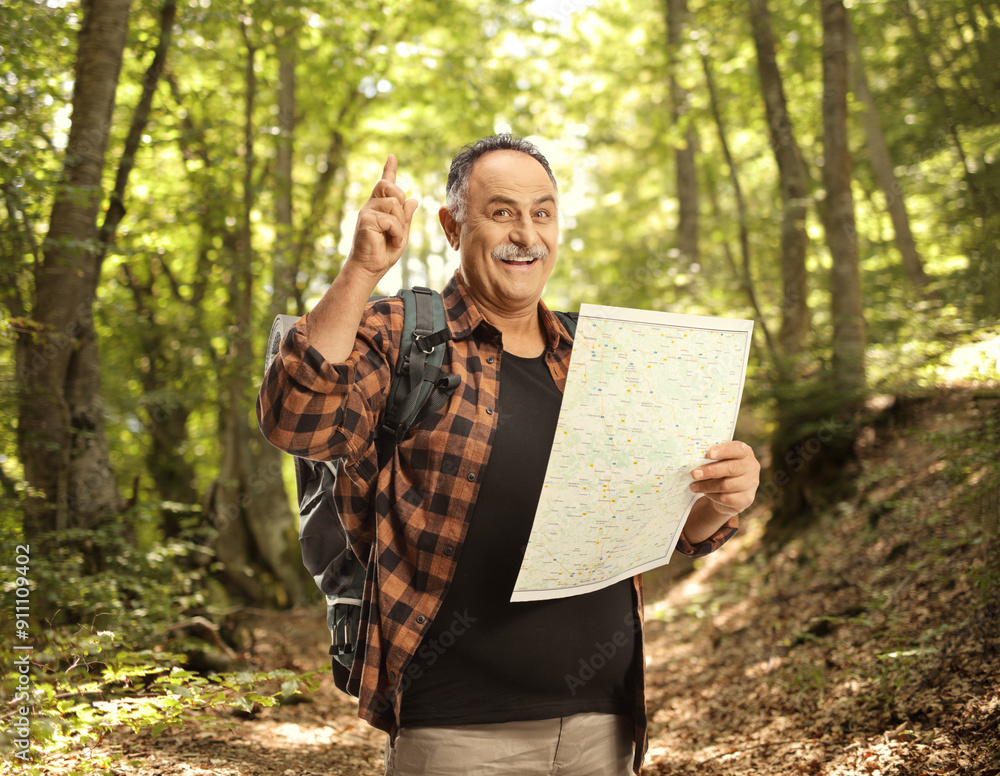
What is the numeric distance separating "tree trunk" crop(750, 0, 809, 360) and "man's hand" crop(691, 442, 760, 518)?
7.85 metres

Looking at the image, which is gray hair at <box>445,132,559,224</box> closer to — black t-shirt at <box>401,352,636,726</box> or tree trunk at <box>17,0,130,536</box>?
black t-shirt at <box>401,352,636,726</box>

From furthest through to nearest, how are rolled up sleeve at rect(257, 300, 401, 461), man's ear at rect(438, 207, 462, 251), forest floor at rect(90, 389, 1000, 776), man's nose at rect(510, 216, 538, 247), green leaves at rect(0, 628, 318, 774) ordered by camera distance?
forest floor at rect(90, 389, 1000, 776) < green leaves at rect(0, 628, 318, 774) < man's ear at rect(438, 207, 462, 251) < man's nose at rect(510, 216, 538, 247) < rolled up sleeve at rect(257, 300, 401, 461)

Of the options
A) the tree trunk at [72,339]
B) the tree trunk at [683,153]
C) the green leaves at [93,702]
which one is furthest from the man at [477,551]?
the tree trunk at [683,153]

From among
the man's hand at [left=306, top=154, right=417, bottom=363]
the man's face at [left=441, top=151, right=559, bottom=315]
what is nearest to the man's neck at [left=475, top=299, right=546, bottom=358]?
the man's face at [left=441, top=151, right=559, bottom=315]

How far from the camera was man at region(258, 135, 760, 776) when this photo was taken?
1.74 metres

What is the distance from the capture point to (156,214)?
32.4 ft

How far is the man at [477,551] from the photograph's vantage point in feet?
5.71

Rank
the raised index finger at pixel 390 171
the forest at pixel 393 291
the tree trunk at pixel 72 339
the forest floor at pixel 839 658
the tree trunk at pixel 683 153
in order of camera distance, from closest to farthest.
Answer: the raised index finger at pixel 390 171, the forest floor at pixel 839 658, the forest at pixel 393 291, the tree trunk at pixel 72 339, the tree trunk at pixel 683 153

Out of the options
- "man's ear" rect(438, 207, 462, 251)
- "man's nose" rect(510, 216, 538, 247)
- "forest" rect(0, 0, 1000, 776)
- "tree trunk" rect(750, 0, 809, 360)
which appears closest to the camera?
"man's nose" rect(510, 216, 538, 247)

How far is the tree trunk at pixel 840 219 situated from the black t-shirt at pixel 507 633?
655cm

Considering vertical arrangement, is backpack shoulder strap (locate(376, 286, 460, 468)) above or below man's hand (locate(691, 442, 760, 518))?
above

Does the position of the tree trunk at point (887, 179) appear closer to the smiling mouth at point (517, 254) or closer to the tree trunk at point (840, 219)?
the tree trunk at point (840, 219)

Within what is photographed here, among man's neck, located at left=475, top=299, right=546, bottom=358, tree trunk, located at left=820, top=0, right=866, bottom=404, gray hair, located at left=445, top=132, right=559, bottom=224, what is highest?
tree trunk, located at left=820, top=0, right=866, bottom=404

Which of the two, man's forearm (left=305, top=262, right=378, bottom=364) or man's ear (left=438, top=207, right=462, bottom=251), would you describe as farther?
man's ear (left=438, top=207, right=462, bottom=251)
